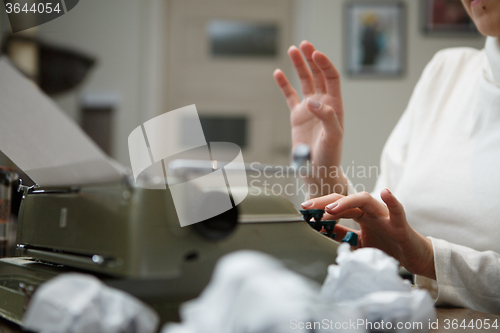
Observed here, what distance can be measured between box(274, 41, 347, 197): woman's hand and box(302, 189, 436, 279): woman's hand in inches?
6.0

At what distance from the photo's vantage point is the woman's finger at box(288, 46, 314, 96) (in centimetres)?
74

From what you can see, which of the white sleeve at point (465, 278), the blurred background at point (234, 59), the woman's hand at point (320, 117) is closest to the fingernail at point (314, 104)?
the woman's hand at point (320, 117)

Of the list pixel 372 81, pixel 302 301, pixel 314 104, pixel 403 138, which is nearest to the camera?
pixel 302 301

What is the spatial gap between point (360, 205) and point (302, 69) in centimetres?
38

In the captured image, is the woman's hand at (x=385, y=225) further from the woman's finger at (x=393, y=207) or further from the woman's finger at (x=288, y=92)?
the woman's finger at (x=288, y=92)

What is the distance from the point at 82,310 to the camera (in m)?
0.27

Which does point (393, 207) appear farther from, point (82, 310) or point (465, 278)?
point (82, 310)

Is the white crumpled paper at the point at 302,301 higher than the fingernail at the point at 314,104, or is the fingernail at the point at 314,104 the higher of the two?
the fingernail at the point at 314,104

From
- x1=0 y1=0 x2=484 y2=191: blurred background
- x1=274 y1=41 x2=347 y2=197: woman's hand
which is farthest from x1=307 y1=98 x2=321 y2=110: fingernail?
x1=0 y1=0 x2=484 y2=191: blurred background

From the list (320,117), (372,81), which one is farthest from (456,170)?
(372,81)

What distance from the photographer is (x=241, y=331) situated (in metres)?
0.23

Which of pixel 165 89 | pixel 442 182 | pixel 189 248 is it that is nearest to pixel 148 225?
pixel 189 248

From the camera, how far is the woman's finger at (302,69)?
0.74 meters

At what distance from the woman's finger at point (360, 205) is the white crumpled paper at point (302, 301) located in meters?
0.10
